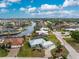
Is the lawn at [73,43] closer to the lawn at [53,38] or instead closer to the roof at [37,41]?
the lawn at [53,38]

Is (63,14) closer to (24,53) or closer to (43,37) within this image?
(43,37)

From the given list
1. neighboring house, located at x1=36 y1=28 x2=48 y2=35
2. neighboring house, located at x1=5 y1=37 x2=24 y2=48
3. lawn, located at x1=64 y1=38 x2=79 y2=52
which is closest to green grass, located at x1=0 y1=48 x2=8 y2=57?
neighboring house, located at x1=5 y1=37 x2=24 y2=48

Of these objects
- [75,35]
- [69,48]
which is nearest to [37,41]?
[69,48]

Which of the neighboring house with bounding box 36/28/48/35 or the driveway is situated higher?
the neighboring house with bounding box 36/28/48/35

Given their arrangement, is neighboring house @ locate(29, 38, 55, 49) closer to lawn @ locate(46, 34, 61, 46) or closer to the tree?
lawn @ locate(46, 34, 61, 46)

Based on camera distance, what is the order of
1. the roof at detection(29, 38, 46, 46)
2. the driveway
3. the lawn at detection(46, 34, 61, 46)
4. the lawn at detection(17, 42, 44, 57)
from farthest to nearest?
the lawn at detection(46, 34, 61, 46) → the roof at detection(29, 38, 46, 46) → the driveway → the lawn at detection(17, 42, 44, 57)

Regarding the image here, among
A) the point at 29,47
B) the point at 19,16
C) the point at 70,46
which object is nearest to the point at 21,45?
the point at 29,47

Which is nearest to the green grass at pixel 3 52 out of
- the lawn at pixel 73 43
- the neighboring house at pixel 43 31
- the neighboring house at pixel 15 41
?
the neighboring house at pixel 15 41

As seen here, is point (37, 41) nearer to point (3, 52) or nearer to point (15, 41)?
point (15, 41)
